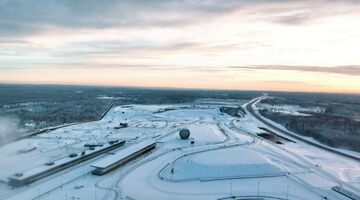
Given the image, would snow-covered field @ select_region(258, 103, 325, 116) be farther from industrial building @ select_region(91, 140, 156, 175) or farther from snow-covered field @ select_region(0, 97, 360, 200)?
industrial building @ select_region(91, 140, 156, 175)

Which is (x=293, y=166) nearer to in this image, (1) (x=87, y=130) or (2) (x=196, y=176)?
(2) (x=196, y=176)

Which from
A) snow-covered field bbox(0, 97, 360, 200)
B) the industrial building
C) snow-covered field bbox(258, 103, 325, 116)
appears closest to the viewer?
snow-covered field bbox(0, 97, 360, 200)

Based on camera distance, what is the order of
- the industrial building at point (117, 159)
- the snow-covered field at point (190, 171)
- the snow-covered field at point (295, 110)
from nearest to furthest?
the snow-covered field at point (190, 171) < the industrial building at point (117, 159) < the snow-covered field at point (295, 110)

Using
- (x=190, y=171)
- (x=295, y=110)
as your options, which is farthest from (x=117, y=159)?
(x=295, y=110)

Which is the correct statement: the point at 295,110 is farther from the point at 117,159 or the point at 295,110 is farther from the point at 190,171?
the point at 117,159

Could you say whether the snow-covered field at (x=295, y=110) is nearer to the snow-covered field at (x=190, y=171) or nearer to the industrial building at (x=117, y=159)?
the snow-covered field at (x=190, y=171)

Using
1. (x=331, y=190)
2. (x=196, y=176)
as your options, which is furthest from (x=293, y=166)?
(x=196, y=176)

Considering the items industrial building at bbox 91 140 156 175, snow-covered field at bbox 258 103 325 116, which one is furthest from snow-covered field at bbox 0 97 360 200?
snow-covered field at bbox 258 103 325 116

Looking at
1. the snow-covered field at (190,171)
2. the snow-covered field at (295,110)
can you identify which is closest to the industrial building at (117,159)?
the snow-covered field at (190,171)

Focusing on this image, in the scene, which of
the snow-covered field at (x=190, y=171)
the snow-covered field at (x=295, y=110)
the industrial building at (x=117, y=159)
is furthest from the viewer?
the snow-covered field at (x=295, y=110)
